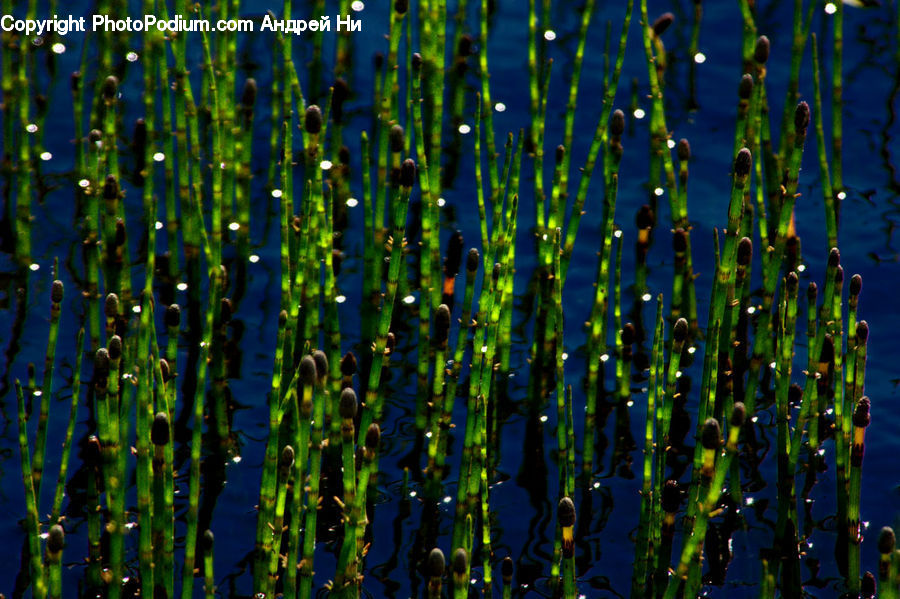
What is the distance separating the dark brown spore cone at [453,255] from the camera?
278cm

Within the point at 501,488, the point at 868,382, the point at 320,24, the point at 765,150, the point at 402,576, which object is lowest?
the point at 402,576

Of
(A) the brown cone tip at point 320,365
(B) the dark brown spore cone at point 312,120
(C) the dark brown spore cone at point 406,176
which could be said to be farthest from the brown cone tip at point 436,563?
(B) the dark brown spore cone at point 312,120

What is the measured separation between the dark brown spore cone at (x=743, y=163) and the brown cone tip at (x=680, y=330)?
10.3 inches

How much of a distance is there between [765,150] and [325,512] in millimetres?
1684

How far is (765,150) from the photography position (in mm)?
Answer: 3471

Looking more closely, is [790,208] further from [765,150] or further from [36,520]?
[36,520]

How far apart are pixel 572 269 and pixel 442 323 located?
45.4 inches

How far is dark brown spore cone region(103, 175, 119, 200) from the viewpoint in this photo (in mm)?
2633

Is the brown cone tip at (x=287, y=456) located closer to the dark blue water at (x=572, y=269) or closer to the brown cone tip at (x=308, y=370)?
the brown cone tip at (x=308, y=370)

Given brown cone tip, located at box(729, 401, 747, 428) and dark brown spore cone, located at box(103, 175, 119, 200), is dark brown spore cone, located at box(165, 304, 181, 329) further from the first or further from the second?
brown cone tip, located at box(729, 401, 747, 428)

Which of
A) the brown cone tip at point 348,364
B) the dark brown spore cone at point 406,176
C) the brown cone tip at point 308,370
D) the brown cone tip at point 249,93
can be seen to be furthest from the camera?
the brown cone tip at point 249,93

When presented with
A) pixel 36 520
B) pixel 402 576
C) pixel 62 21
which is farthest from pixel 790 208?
pixel 62 21

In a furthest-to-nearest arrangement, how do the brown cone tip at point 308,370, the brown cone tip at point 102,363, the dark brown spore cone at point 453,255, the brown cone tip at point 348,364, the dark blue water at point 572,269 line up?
the dark brown spore cone at point 453,255 < the dark blue water at point 572,269 < the brown cone tip at point 348,364 < the brown cone tip at point 102,363 < the brown cone tip at point 308,370

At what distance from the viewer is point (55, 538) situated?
1896mm
